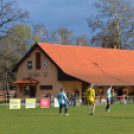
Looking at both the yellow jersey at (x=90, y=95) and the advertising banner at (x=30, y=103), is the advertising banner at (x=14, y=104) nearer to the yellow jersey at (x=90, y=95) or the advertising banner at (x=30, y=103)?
the advertising banner at (x=30, y=103)

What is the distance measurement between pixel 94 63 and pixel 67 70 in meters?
5.02

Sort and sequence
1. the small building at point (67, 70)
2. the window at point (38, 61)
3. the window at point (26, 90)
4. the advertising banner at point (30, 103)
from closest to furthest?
1. the advertising banner at point (30, 103)
2. the small building at point (67, 70)
3. the window at point (38, 61)
4. the window at point (26, 90)

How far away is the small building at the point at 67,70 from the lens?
141 feet

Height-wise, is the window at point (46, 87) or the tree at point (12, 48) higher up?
the tree at point (12, 48)

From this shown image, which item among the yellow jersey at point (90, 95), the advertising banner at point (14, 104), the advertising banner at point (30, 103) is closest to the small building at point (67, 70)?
the advertising banner at point (30, 103)

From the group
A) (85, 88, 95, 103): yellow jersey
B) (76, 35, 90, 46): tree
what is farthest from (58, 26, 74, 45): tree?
(85, 88, 95, 103): yellow jersey

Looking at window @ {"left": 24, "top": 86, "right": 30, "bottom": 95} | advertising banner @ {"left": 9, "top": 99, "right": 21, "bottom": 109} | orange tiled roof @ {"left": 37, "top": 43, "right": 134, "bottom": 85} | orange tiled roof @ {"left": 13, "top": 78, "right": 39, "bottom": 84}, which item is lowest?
advertising banner @ {"left": 9, "top": 99, "right": 21, "bottom": 109}

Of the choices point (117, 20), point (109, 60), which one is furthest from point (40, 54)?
point (117, 20)

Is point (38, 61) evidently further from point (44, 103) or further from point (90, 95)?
point (90, 95)

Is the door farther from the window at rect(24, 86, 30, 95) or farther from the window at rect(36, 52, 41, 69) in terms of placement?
the window at rect(36, 52, 41, 69)

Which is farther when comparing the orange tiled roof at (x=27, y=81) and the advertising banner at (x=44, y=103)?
the orange tiled roof at (x=27, y=81)

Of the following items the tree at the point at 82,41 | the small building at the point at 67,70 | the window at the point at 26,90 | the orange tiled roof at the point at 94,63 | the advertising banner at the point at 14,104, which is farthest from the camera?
the tree at the point at 82,41

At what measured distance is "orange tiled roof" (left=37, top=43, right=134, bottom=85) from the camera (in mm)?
43312

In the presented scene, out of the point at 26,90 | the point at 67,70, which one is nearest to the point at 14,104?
the point at 67,70
